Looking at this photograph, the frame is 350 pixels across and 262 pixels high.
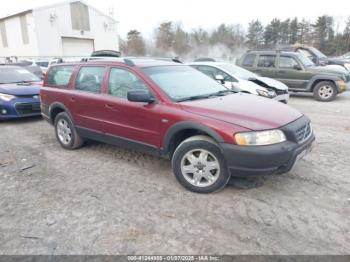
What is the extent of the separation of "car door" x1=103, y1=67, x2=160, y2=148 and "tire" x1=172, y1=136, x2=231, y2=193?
48 cm

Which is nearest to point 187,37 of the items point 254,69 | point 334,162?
point 254,69

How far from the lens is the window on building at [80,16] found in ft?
94.1

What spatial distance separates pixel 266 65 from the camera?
36.9 feet

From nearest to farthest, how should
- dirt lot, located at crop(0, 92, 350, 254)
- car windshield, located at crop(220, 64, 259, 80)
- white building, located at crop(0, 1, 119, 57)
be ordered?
dirt lot, located at crop(0, 92, 350, 254), car windshield, located at crop(220, 64, 259, 80), white building, located at crop(0, 1, 119, 57)

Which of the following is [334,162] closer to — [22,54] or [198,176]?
[198,176]

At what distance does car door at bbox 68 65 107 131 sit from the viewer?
185 inches

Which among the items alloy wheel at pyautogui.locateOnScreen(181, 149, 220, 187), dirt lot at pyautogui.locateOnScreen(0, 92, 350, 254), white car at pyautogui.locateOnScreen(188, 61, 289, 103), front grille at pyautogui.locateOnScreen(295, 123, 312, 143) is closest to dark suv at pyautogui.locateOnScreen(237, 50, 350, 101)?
white car at pyautogui.locateOnScreen(188, 61, 289, 103)

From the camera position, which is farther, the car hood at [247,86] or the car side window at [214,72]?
the car side window at [214,72]

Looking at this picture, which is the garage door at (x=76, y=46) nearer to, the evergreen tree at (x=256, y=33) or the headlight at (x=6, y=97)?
the headlight at (x=6, y=97)

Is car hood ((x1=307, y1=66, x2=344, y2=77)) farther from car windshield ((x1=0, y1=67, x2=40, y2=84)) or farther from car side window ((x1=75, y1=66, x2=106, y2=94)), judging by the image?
car windshield ((x1=0, y1=67, x2=40, y2=84))

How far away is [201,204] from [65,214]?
5.00 feet

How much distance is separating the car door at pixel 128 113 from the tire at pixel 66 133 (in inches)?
38.3

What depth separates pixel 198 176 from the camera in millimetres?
3684

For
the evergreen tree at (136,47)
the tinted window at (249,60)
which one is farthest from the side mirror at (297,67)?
the evergreen tree at (136,47)
